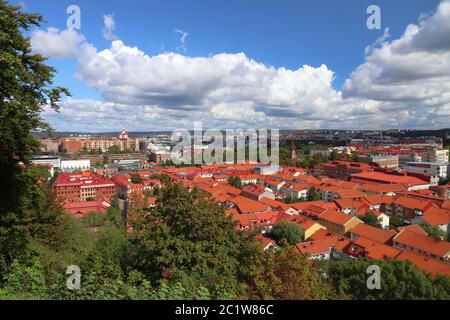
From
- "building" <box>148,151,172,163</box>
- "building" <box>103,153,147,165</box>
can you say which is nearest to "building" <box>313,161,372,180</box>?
"building" <box>148,151,172,163</box>

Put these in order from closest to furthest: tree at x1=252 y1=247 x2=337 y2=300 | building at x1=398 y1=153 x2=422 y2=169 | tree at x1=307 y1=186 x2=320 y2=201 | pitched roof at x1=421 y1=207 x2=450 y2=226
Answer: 1. tree at x1=252 y1=247 x2=337 y2=300
2. pitched roof at x1=421 y1=207 x2=450 y2=226
3. tree at x1=307 y1=186 x2=320 y2=201
4. building at x1=398 y1=153 x2=422 y2=169

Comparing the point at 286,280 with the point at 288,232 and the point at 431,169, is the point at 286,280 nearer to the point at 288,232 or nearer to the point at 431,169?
the point at 288,232

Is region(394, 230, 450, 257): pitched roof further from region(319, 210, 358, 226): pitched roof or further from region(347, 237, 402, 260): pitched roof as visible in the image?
region(319, 210, 358, 226): pitched roof

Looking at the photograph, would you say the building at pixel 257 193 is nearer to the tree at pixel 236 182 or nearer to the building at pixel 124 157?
the tree at pixel 236 182

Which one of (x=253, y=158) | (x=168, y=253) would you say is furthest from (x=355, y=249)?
(x=253, y=158)

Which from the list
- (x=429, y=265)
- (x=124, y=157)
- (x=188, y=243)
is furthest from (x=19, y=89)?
(x=124, y=157)
